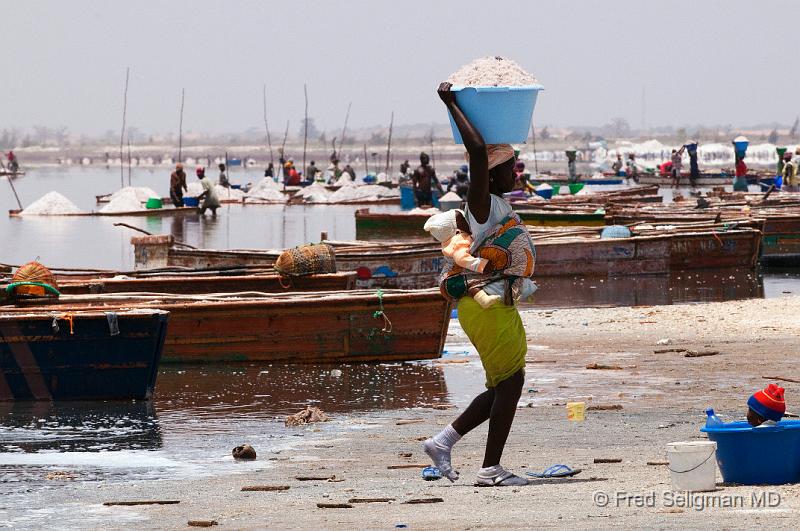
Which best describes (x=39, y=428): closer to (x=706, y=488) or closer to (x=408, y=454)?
(x=408, y=454)

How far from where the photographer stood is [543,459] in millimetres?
7840

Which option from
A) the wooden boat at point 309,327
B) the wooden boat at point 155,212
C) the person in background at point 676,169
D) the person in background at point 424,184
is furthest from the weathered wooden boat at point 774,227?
the person in background at point 676,169

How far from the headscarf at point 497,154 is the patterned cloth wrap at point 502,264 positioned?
26 centimetres

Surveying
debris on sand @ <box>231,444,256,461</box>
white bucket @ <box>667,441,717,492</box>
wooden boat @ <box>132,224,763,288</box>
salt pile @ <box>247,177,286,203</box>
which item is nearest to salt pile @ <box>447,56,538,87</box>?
white bucket @ <box>667,441,717,492</box>

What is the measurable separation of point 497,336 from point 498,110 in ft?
3.46

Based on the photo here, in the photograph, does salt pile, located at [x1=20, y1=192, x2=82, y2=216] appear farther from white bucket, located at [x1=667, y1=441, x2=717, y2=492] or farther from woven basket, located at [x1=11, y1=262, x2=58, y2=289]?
white bucket, located at [x1=667, y1=441, x2=717, y2=492]

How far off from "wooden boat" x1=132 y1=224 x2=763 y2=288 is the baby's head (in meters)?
12.7

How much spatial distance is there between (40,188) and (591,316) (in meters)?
70.5

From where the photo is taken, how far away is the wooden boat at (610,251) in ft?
66.5

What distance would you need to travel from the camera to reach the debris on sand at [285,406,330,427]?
989 cm

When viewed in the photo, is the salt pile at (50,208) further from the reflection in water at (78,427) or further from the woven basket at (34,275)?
the reflection in water at (78,427)

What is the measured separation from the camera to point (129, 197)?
4541 centimetres

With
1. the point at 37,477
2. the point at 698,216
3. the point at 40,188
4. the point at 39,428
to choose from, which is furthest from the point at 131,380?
the point at 40,188

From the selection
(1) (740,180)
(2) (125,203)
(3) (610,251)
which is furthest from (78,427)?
(2) (125,203)
